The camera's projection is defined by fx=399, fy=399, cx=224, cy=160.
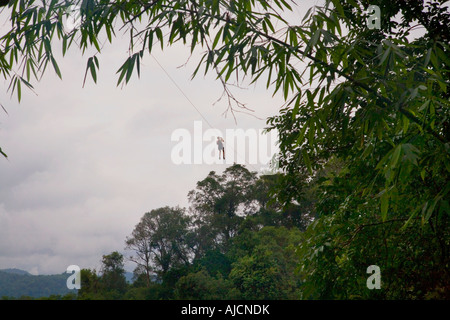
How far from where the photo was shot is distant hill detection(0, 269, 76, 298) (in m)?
7.09

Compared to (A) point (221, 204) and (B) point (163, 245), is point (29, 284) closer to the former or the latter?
(B) point (163, 245)

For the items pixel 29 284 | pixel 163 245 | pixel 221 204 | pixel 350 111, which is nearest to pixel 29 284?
pixel 29 284

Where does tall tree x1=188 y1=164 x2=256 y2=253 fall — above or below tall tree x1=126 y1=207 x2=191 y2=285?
above

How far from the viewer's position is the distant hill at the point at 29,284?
279 inches

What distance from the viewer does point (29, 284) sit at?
740cm

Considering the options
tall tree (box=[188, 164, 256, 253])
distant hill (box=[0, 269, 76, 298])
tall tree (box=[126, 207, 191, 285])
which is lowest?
distant hill (box=[0, 269, 76, 298])

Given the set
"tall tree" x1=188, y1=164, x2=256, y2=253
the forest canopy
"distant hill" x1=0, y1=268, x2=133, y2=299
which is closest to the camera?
the forest canopy

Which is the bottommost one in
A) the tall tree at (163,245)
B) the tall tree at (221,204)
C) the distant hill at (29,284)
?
the distant hill at (29,284)

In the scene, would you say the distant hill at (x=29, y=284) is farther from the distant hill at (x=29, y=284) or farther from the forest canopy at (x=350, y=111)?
the forest canopy at (x=350, y=111)

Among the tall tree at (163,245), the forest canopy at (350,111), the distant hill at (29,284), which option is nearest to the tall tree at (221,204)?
the tall tree at (163,245)

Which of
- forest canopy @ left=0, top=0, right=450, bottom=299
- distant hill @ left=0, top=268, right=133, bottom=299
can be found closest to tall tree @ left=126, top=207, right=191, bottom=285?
distant hill @ left=0, top=268, right=133, bottom=299

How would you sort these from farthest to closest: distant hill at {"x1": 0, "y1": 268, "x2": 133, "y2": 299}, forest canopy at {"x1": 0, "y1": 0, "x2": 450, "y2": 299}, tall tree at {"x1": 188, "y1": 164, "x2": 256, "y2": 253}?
tall tree at {"x1": 188, "y1": 164, "x2": 256, "y2": 253}, distant hill at {"x1": 0, "y1": 268, "x2": 133, "y2": 299}, forest canopy at {"x1": 0, "y1": 0, "x2": 450, "y2": 299}

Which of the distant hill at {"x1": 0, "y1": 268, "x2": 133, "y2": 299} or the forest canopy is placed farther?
the distant hill at {"x1": 0, "y1": 268, "x2": 133, "y2": 299}

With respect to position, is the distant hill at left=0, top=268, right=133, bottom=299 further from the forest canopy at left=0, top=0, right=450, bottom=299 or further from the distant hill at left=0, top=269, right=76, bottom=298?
the forest canopy at left=0, top=0, right=450, bottom=299
